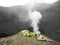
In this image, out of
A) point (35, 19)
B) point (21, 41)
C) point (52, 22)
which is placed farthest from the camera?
point (35, 19)

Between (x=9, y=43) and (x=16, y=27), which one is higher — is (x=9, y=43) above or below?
below

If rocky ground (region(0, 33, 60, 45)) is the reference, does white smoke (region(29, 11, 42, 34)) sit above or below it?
above

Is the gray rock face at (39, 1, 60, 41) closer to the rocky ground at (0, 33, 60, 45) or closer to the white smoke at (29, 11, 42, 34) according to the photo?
the white smoke at (29, 11, 42, 34)

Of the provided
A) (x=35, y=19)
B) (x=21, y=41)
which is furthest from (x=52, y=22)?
(x=21, y=41)

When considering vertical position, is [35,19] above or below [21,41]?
above

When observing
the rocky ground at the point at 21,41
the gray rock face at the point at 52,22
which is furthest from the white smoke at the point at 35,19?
the rocky ground at the point at 21,41

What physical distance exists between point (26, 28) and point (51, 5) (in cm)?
82

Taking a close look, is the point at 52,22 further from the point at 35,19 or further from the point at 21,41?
the point at 21,41

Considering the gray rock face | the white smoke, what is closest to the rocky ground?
the gray rock face

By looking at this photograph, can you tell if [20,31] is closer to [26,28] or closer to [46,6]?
[26,28]

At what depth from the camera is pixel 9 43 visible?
2.34 meters

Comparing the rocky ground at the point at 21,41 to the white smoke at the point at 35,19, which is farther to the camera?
the white smoke at the point at 35,19

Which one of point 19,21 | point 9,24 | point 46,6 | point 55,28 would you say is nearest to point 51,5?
point 46,6

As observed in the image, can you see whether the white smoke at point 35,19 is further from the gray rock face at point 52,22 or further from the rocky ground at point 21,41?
the rocky ground at point 21,41
